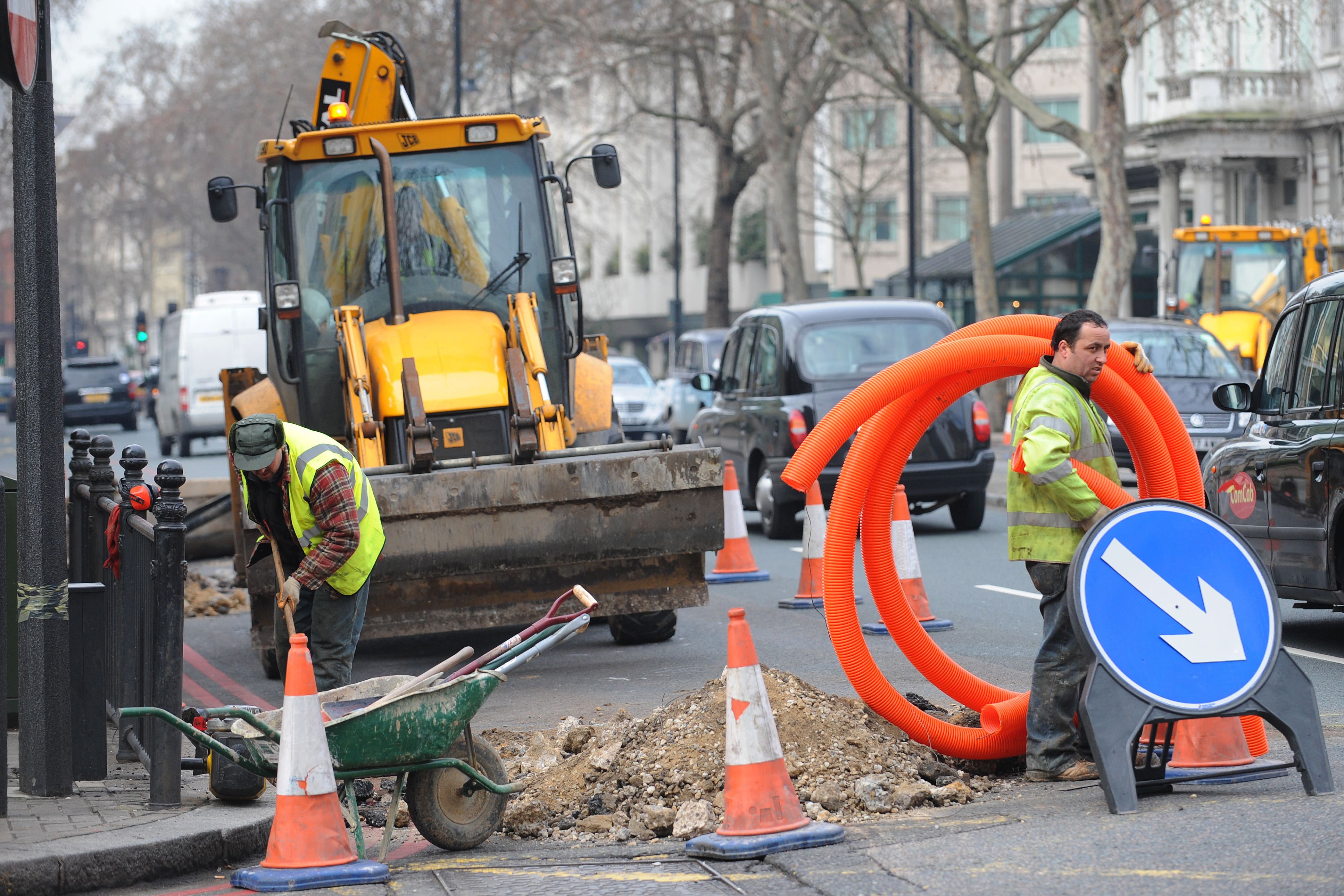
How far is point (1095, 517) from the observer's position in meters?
6.34

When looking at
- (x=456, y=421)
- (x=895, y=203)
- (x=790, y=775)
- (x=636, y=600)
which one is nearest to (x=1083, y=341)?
(x=790, y=775)

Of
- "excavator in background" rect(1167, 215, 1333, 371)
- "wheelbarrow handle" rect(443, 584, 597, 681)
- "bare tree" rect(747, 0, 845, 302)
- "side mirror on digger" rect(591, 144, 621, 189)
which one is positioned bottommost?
"wheelbarrow handle" rect(443, 584, 597, 681)

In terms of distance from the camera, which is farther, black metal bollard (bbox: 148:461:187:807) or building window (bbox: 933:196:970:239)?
building window (bbox: 933:196:970:239)

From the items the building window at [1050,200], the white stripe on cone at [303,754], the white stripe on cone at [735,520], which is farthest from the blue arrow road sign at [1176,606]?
the building window at [1050,200]

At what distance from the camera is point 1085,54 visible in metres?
64.8

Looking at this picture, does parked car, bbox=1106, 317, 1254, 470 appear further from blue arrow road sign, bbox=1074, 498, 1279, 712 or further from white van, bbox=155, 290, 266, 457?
white van, bbox=155, 290, 266, 457

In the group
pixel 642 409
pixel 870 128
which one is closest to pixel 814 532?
pixel 642 409

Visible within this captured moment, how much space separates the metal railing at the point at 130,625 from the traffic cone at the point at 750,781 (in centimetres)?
193

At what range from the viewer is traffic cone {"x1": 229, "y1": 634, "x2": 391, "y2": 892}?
548cm

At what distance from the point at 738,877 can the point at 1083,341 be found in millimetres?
2421

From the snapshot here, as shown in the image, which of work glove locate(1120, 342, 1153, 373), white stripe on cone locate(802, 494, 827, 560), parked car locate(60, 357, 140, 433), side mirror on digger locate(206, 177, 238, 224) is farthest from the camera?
parked car locate(60, 357, 140, 433)

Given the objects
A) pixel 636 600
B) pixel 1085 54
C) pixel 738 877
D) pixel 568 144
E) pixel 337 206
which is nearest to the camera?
pixel 738 877

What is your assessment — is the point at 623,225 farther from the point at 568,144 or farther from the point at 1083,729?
the point at 1083,729

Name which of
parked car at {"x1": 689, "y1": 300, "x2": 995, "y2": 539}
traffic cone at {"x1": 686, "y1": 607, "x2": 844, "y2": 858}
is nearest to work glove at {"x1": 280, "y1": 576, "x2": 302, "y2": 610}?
traffic cone at {"x1": 686, "y1": 607, "x2": 844, "y2": 858}
